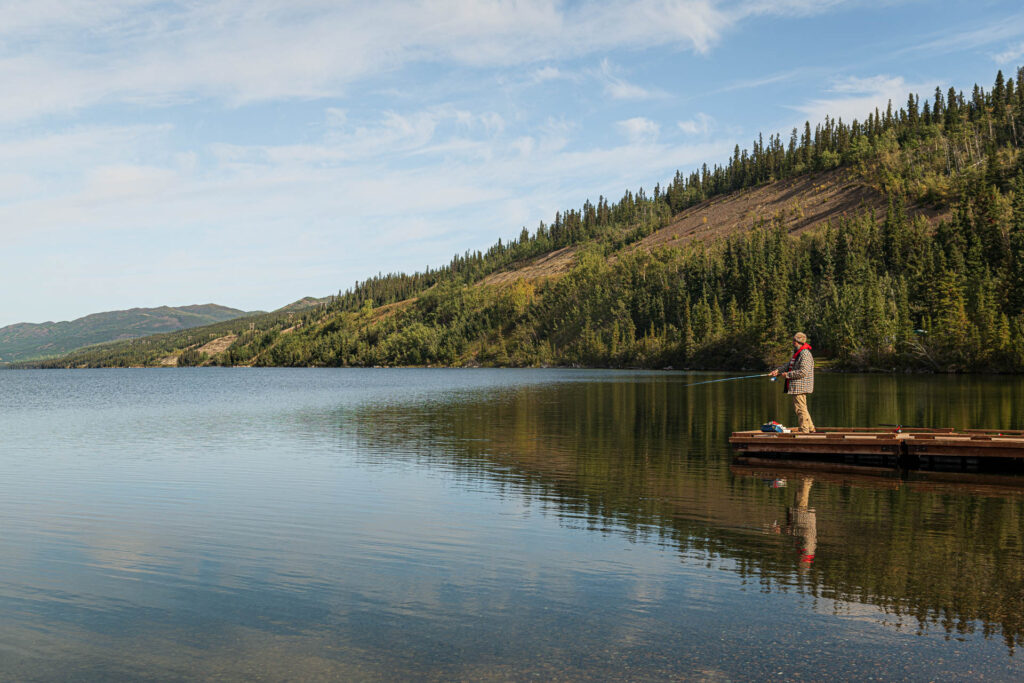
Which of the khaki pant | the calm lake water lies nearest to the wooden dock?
the khaki pant

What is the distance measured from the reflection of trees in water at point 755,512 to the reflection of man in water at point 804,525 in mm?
47

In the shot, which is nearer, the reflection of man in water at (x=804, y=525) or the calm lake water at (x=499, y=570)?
the calm lake water at (x=499, y=570)

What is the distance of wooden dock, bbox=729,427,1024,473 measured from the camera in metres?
29.0

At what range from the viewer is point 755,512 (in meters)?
21.4

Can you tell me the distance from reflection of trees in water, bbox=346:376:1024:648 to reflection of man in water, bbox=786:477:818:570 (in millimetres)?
47

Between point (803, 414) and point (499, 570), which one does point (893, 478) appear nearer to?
point (803, 414)

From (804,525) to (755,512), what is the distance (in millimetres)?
1949

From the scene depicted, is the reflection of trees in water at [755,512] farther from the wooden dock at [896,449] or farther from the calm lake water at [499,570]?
the wooden dock at [896,449]

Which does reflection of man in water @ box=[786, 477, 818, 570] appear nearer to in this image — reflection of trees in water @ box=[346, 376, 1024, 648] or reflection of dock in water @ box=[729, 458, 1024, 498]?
reflection of trees in water @ box=[346, 376, 1024, 648]

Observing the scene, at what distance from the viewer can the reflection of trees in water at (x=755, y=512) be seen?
1378cm

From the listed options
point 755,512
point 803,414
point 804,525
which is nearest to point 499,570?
point 804,525

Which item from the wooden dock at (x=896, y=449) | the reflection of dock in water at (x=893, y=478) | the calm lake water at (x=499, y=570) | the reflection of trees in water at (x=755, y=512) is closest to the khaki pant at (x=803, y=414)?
the wooden dock at (x=896, y=449)

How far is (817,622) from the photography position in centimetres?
1212

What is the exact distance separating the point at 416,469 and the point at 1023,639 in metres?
22.5
